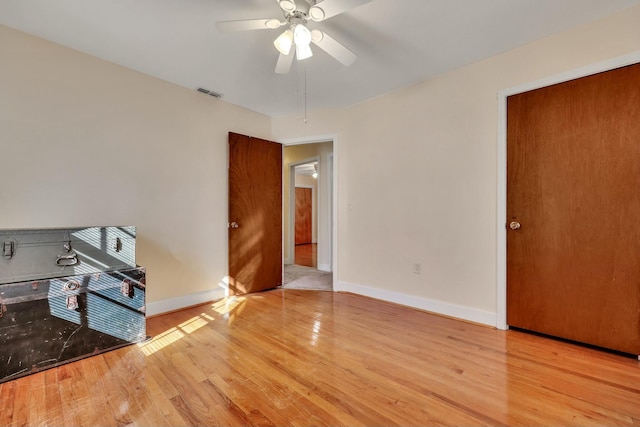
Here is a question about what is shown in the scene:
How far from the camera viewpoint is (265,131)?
3.90 meters

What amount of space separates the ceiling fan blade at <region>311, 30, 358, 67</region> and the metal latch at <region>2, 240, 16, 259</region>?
7.85 feet

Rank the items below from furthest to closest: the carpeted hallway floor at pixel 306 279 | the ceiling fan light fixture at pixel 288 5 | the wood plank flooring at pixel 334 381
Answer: the carpeted hallway floor at pixel 306 279 < the ceiling fan light fixture at pixel 288 5 < the wood plank flooring at pixel 334 381

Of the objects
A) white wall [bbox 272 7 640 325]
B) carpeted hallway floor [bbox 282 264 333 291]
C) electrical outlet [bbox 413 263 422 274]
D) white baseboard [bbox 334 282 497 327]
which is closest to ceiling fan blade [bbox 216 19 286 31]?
white wall [bbox 272 7 640 325]

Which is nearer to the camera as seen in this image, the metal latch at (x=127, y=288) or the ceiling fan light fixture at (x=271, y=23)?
the ceiling fan light fixture at (x=271, y=23)

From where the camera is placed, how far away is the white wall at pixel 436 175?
2279 mm

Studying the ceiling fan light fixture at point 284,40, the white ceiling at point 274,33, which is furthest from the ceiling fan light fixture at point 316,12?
the white ceiling at point 274,33

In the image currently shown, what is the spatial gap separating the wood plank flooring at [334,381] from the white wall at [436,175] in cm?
54

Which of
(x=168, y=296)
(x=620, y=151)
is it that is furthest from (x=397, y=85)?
(x=168, y=296)

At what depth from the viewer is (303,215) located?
9.02 metres

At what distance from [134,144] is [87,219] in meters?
0.81

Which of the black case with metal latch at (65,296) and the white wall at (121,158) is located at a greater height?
the white wall at (121,158)

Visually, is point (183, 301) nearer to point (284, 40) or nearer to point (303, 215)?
point (284, 40)

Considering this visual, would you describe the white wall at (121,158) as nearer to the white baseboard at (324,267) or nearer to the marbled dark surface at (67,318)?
the marbled dark surface at (67,318)

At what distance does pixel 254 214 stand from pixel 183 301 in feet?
4.31
